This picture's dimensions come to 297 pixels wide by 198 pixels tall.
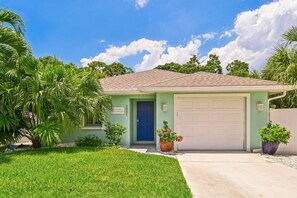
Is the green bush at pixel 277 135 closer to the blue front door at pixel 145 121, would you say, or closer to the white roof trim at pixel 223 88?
the white roof trim at pixel 223 88

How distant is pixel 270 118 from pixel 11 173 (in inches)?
411

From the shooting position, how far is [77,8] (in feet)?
41.6

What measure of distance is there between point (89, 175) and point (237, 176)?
4.08m

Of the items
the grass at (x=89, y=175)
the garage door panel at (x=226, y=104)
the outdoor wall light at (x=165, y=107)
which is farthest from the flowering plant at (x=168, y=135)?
the garage door panel at (x=226, y=104)

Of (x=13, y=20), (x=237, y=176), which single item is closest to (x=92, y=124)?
(x=13, y=20)

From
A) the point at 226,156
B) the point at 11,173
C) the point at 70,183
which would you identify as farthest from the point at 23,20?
the point at 226,156

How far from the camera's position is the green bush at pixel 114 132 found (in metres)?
11.3

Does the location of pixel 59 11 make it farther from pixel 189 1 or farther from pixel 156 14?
pixel 189 1

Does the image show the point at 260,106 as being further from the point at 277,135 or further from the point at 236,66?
the point at 236,66

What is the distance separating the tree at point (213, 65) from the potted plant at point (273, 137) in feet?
87.1

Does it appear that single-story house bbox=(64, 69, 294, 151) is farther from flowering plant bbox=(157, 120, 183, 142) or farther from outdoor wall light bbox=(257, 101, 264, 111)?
flowering plant bbox=(157, 120, 183, 142)

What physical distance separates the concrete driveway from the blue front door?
153 inches

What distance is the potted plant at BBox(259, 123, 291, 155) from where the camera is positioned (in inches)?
373

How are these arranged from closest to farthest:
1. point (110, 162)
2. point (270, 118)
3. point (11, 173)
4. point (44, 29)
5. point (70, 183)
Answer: point (70, 183), point (11, 173), point (110, 162), point (270, 118), point (44, 29)
